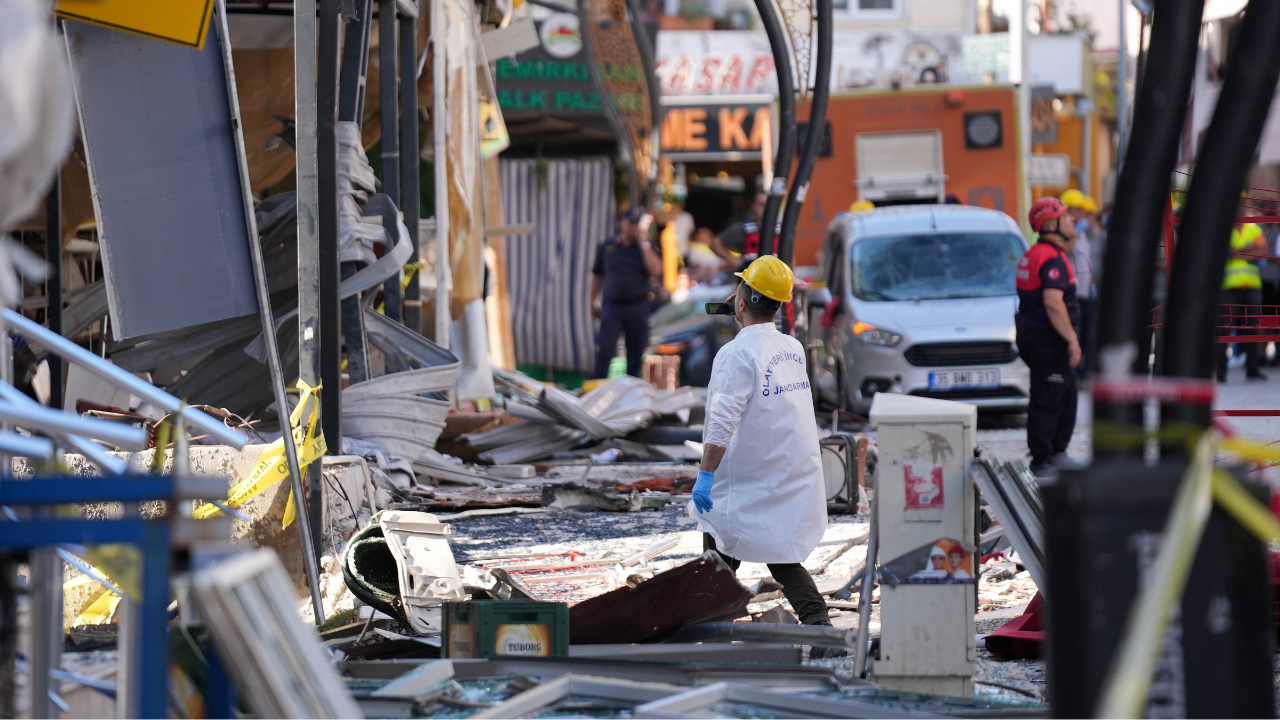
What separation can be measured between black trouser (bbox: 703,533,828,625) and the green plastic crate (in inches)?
45.7

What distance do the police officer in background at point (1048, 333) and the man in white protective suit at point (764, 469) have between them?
4.53 metres

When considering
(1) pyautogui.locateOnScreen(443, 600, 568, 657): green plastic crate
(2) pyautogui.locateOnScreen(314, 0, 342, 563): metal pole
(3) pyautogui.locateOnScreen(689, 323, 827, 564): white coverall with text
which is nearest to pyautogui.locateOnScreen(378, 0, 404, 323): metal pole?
(2) pyautogui.locateOnScreen(314, 0, 342, 563): metal pole

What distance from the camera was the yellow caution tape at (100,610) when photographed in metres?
5.58

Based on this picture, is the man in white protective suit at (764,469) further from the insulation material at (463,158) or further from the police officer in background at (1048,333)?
the insulation material at (463,158)

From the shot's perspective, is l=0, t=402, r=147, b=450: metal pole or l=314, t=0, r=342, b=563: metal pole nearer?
l=0, t=402, r=147, b=450: metal pole

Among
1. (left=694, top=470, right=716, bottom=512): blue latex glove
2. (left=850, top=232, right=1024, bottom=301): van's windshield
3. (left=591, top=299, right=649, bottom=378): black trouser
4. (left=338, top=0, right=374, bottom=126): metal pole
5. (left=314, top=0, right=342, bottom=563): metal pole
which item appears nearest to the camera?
(left=694, top=470, right=716, bottom=512): blue latex glove

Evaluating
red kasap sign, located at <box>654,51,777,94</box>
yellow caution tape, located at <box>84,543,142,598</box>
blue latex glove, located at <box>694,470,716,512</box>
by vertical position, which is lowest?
blue latex glove, located at <box>694,470,716,512</box>

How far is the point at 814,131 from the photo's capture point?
34.2 ft

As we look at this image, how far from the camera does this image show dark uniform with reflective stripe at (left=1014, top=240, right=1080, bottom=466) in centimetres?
988

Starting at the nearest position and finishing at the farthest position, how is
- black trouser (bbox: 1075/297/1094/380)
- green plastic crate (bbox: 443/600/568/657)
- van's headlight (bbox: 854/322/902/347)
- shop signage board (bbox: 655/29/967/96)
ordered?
1. green plastic crate (bbox: 443/600/568/657)
2. van's headlight (bbox: 854/322/902/347)
3. black trouser (bbox: 1075/297/1094/380)
4. shop signage board (bbox: 655/29/967/96)

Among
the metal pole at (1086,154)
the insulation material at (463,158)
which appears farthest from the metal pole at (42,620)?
the metal pole at (1086,154)

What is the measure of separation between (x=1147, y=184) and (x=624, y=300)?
1332cm

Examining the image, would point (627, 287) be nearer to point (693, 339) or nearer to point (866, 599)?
point (693, 339)

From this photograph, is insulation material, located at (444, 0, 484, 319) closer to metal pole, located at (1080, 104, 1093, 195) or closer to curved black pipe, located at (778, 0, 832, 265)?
curved black pipe, located at (778, 0, 832, 265)
